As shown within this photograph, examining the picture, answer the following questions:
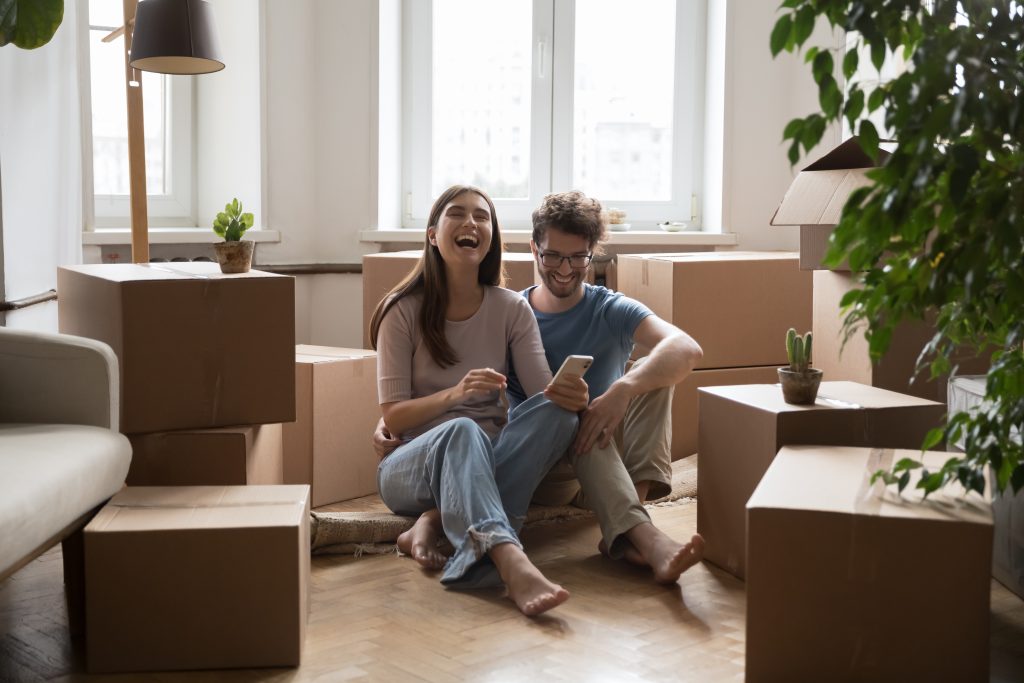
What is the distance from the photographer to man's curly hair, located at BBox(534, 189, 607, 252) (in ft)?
8.17

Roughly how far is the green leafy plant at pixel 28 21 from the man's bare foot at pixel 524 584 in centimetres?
152

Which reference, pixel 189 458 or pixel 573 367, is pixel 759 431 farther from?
pixel 189 458

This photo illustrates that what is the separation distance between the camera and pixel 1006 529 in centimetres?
216

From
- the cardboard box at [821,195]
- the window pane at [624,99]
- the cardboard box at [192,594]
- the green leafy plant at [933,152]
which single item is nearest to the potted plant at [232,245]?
the cardboard box at [192,594]

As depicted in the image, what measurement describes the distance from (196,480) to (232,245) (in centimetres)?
50

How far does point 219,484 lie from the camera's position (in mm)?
2195

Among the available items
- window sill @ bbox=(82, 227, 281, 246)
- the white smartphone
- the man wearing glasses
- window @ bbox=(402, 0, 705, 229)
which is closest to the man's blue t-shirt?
the man wearing glasses

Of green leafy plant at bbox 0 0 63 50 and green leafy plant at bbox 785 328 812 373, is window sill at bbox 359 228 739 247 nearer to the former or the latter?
green leafy plant at bbox 0 0 63 50

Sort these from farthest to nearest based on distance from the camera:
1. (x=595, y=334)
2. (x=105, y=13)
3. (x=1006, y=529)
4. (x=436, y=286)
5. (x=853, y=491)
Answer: (x=105, y=13) < (x=595, y=334) < (x=436, y=286) < (x=1006, y=529) < (x=853, y=491)

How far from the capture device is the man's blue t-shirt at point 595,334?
2623mm

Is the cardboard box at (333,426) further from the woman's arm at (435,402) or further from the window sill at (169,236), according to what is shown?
the window sill at (169,236)

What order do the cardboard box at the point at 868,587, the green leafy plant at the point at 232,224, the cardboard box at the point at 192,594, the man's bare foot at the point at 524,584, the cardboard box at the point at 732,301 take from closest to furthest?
the cardboard box at the point at 868,587 < the cardboard box at the point at 192,594 < the man's bare foot at the point at 524,584 < the green leafy plant at the point at 232,224 < the cardboard box at the point at 732,301

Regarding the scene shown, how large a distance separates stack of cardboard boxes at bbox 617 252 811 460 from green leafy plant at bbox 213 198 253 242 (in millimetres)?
1331

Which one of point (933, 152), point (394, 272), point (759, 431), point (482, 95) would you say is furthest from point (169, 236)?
point (933, 152)
